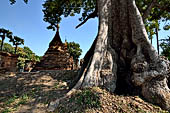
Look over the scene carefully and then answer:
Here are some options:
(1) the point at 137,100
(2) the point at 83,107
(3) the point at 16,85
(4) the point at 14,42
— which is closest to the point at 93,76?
(2) the point at 83,107

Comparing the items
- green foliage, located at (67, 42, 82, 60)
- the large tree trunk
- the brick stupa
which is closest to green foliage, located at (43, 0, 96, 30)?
the brick stupa

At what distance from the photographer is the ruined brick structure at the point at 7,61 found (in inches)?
269

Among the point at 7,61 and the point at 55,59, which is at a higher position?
the point at 55,59

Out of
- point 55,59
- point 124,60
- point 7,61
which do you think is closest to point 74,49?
point 55,59

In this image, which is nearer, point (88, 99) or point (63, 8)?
point (88, 99)

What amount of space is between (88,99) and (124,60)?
1.87m

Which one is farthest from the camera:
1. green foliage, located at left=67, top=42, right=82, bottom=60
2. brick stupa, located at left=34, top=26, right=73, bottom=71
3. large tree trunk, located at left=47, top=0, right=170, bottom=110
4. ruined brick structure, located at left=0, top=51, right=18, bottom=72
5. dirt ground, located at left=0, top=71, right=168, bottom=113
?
green foliage, located at left=67, top=42, right=82, bottom=60

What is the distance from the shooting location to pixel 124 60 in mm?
3510

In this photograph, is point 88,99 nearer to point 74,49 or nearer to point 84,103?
point 84,103

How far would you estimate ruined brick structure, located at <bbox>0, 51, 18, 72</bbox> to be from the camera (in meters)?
6.83

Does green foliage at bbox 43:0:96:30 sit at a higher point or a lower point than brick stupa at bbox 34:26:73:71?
higher

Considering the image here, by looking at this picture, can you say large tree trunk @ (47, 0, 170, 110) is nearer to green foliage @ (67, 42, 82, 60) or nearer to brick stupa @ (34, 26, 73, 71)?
brick stupa @ (34, 26, 73, 71)

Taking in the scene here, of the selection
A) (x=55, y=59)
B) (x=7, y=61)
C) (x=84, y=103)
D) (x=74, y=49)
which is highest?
(x=74, y=49)

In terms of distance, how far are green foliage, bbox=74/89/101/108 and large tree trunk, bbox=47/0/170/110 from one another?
0.93ft
